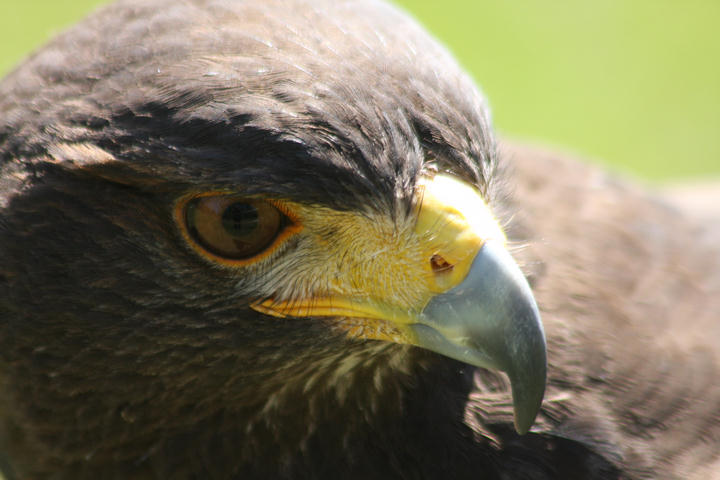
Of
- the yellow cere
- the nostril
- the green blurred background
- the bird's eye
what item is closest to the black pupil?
the bird's eye

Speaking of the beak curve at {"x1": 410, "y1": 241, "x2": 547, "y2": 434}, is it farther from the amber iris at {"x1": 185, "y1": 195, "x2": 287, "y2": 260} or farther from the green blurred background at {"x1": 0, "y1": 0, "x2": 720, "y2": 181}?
the green blurred background at {"x1": 0, "y1": 0, "x2": 720, "y2": 181}

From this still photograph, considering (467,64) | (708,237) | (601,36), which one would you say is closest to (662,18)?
(601,36)

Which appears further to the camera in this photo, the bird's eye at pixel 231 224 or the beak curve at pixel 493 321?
the bird's eye at pixel 231 224

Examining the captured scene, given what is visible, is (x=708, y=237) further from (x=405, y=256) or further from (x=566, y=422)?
(x=405, y=256)

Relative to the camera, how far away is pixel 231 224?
2473 mm

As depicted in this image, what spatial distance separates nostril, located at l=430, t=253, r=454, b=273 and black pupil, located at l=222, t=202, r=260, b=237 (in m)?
0.45

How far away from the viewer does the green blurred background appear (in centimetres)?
828

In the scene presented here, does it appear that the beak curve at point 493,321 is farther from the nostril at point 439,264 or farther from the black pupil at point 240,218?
the black pupil at point 240,218

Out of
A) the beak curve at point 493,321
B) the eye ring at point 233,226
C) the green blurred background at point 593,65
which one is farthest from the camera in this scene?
the green blurred background at point 593,65

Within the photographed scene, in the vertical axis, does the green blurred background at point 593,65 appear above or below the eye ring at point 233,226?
above

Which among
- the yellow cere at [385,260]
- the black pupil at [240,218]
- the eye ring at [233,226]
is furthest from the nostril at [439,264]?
the black pupil at [240,218]

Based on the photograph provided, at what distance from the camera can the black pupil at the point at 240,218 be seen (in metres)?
2.47

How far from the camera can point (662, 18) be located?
9.24 meters

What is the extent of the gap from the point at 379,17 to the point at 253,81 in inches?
22.1
